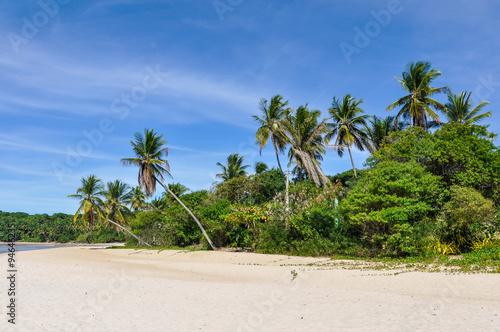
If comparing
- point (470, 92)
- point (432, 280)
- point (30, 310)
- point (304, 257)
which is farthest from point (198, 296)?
point (470, 92)

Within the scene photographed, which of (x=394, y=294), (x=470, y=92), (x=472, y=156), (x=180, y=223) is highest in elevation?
(x=470, y=92)

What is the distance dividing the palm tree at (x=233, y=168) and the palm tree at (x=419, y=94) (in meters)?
19.7

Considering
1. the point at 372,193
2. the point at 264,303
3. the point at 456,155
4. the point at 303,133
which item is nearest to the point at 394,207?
the point at 372,193

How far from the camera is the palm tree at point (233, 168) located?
41906mm

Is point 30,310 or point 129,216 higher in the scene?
point 129,216

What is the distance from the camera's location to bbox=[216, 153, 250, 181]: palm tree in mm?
41906

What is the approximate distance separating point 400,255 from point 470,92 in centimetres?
1882

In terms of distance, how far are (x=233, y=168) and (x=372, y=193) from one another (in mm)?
26860

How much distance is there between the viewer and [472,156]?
17.3 meters

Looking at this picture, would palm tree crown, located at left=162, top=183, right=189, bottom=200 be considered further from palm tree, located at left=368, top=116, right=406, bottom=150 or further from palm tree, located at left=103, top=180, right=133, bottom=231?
palm tree, located at left=368, top=116, right=406, bottom=150

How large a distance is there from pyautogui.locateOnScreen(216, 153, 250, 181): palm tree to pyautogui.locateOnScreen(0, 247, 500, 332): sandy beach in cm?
2938

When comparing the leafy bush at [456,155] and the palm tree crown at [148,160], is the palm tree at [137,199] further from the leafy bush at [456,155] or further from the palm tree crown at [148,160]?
the leafy bush at [456,155]

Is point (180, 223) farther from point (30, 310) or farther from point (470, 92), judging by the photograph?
point (470, 92)

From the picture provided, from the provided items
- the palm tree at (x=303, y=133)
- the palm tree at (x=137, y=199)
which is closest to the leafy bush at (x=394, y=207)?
the palm tree at (x=303, y=133)
